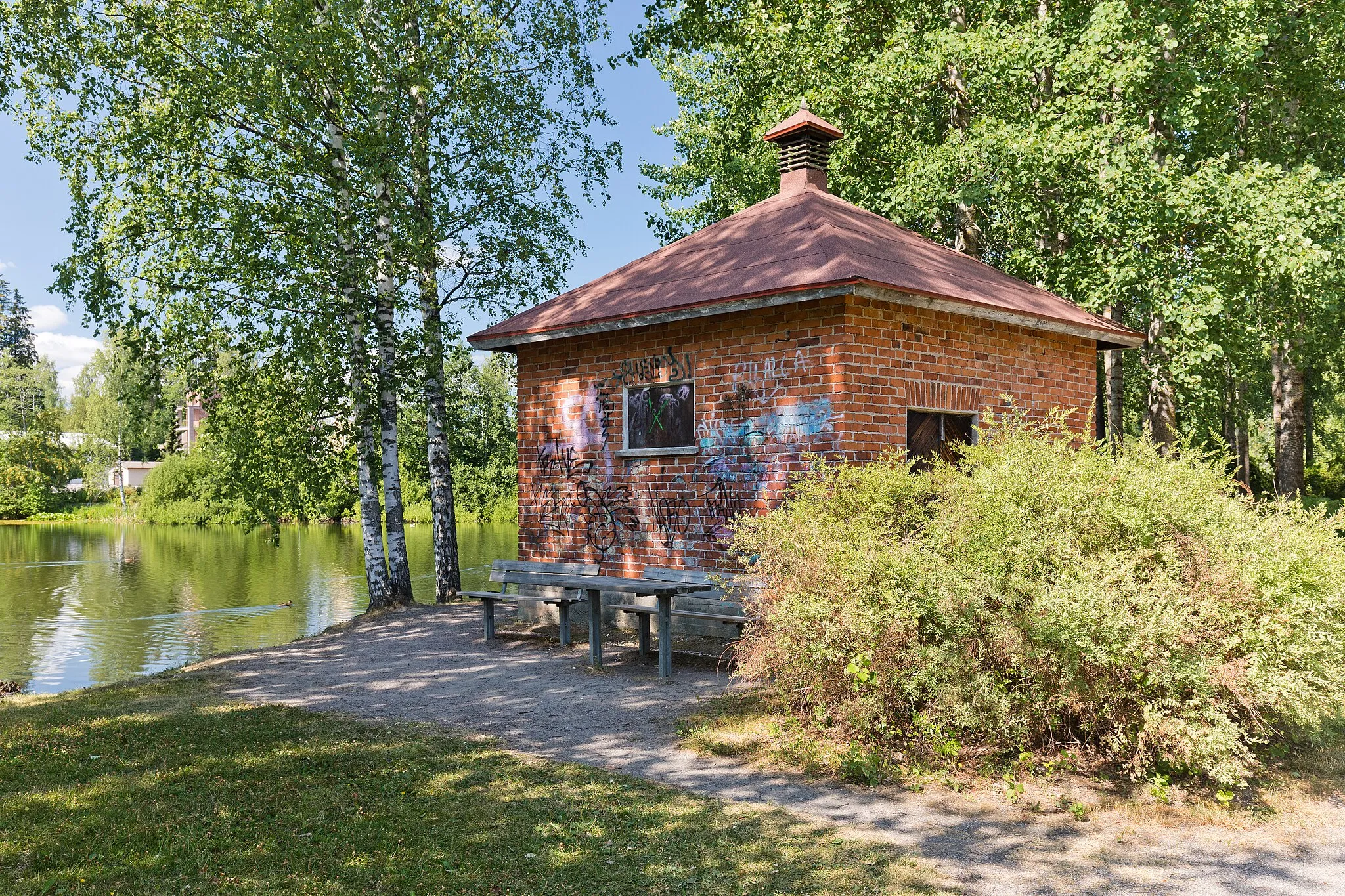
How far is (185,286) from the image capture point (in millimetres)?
13445

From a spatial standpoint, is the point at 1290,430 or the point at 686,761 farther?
the point at 1290,430

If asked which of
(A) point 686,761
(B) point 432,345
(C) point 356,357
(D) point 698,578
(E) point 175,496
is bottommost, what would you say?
(A) point 686,761

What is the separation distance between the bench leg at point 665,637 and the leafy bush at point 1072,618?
2358mm

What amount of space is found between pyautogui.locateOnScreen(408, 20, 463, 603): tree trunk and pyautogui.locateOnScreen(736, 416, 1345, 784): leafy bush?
9252 mm

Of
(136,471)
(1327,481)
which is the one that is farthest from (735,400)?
(136,471)

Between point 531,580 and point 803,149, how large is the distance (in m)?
6.61

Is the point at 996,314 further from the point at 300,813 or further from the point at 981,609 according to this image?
the point at 300,813

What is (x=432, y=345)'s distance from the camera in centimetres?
1439

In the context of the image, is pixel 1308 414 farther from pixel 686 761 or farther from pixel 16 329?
pixel 16 329

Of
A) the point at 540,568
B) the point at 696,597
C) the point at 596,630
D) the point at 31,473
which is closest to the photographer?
the point at 596,630

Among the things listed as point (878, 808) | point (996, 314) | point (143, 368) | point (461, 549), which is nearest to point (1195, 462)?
point (878, 808)

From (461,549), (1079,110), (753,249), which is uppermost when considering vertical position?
(1079,110)

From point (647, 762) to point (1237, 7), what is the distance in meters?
13.5

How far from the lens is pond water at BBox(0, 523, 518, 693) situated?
15508mm
